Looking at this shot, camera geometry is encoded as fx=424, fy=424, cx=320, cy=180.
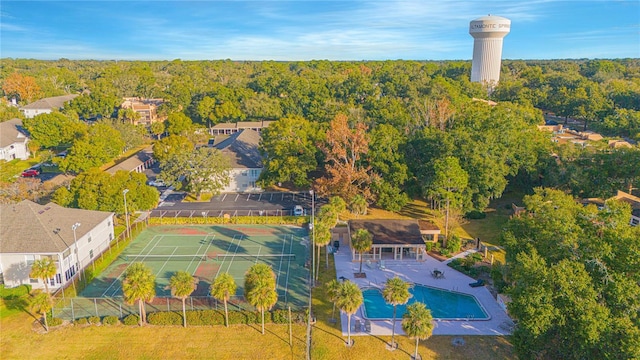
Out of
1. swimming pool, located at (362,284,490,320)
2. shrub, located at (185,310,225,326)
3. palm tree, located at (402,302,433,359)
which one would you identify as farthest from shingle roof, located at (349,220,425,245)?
shrub, located at (185,310,225,326)

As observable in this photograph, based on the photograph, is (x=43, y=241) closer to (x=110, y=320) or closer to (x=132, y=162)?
(x=110, y=320)

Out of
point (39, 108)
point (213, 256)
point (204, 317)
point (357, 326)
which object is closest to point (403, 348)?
point (357, 326)

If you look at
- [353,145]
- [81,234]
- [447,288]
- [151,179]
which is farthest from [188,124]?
[447,288]

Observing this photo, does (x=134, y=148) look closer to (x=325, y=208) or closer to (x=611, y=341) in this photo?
(x=325, y=208)

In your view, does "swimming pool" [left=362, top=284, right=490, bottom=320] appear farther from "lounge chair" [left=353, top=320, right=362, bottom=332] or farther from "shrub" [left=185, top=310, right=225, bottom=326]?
"shrub" [left=185, top=310, right=225, bottom=326]

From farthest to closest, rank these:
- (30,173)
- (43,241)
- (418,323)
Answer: (30,173)
(43,241)
(418,323)
